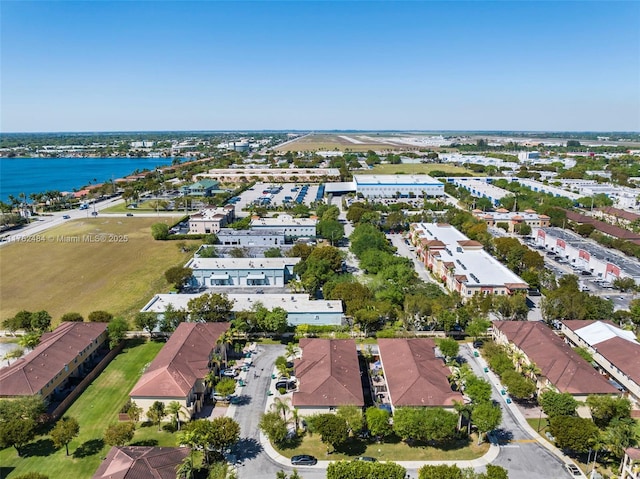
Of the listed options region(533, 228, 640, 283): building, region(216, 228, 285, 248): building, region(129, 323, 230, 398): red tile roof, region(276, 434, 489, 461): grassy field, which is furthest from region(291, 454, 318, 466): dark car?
region(533, 228, 640, 283): building

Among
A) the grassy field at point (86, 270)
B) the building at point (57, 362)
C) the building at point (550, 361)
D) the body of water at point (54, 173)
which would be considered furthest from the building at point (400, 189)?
the building at point (57, 362)

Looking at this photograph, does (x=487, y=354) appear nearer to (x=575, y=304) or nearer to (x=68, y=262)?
(x=575, y=304)

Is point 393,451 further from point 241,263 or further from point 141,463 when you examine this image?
point 241,263

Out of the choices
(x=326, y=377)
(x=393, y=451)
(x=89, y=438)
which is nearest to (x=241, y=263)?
(x=326, y=377)

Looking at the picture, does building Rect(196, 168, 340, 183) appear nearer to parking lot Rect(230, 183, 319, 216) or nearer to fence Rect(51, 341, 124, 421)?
parking lot Rect(230, 183, 319, 216)

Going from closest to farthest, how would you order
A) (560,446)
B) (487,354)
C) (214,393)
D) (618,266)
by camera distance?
(560,446) → (214,393) → (487,354) → (618,266)

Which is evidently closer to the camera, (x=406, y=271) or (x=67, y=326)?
(x=67, y=326)

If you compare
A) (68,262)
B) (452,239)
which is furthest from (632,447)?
(68,262)

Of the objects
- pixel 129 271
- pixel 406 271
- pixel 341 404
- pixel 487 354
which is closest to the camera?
pixel 341 404
